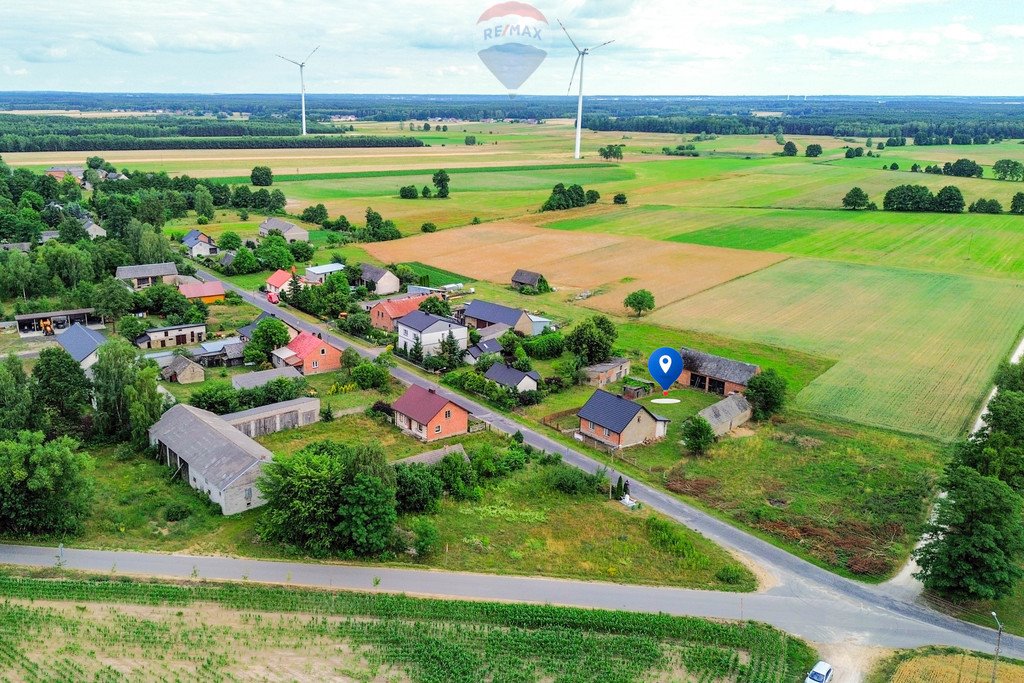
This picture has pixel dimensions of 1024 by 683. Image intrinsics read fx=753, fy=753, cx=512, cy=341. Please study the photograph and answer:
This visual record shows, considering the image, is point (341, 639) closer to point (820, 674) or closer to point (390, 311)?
point (820, 674)

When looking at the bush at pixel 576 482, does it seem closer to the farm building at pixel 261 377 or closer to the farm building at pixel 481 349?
the farm building at pixel 481 349

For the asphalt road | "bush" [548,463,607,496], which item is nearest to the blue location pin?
"bush" [548,463,607,496]

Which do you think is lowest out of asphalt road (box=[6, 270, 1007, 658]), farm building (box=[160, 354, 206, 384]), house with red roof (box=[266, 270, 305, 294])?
asphalt road (box=[6, 270, 1007, 658])

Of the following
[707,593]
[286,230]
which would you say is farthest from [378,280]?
[707,593]

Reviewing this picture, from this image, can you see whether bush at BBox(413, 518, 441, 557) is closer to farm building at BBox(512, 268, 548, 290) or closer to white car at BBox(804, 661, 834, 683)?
white car at BBox(804, 661, 834, 683)

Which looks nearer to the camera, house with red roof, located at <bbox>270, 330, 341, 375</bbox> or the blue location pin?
the blue location pin

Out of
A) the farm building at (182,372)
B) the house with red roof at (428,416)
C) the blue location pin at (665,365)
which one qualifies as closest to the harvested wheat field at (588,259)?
Answer: the blue location pin at (665,365)
